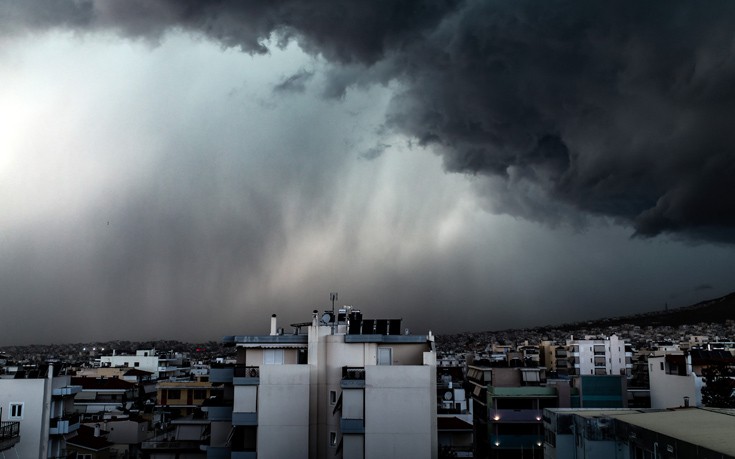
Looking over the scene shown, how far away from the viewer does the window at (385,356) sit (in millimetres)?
41719

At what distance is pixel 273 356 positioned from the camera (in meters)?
42.2

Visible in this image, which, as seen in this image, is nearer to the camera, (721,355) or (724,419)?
(724,419)

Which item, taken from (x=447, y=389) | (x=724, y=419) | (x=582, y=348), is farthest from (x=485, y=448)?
(x=724, y=419)

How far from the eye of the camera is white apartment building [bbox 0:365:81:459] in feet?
134

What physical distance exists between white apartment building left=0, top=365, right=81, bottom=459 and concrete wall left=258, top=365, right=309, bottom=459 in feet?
46.2

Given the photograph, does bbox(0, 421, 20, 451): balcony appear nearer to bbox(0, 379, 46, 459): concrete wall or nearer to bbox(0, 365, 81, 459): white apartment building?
bbox(0, 365, 81, 459): white apartment building

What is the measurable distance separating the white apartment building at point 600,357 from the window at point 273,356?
3016 inches

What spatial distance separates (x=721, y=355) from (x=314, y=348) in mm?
55830

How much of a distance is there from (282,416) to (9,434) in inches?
623

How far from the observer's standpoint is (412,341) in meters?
41.5

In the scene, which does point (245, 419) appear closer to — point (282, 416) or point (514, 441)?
point (282, 416)

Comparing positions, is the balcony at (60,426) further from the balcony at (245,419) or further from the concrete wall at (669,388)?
the concrete wall at (669,388)

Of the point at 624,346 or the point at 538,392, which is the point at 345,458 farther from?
the point at 624,346

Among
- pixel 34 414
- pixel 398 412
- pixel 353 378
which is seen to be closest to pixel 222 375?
pixel 353 378
